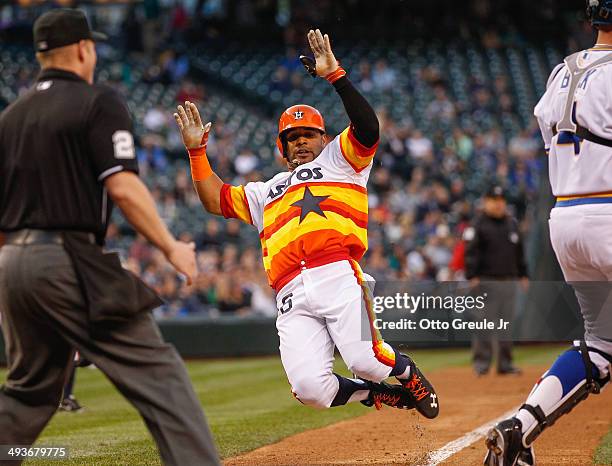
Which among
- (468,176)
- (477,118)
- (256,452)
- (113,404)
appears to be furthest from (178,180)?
(256,452)

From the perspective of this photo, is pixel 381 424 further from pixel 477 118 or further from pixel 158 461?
pixel 477 118

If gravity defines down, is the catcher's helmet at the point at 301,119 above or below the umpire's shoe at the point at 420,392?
above

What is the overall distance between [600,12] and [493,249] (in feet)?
26.9

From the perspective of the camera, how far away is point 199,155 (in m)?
6.92

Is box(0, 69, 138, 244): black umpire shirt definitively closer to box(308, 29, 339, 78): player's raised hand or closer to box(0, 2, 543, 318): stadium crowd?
box(308, 29, 339, 78): player's raised hand

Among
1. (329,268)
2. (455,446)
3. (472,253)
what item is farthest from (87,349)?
(472,253)

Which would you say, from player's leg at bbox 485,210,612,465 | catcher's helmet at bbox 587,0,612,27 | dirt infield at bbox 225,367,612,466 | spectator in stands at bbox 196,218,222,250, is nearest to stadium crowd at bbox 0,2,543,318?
spectator in stands at bbox 196,218,222,250

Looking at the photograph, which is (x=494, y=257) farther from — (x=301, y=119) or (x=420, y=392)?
(x=301, y=119)

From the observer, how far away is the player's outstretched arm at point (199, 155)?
22.6 feet

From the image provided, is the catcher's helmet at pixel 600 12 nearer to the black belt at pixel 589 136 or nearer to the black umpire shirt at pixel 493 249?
the black belt at pixel 589 136

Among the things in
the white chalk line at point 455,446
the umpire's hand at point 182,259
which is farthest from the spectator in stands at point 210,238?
the umpire's hand at point 182,259

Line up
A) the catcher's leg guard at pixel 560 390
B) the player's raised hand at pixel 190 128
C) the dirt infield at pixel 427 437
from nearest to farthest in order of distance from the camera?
the catcher's leg guard at pixel 560 390
the dirt infield at pixel 427 437
the player's raised hand at pixel 190 128

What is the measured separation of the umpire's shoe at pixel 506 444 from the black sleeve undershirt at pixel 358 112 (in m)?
1.85

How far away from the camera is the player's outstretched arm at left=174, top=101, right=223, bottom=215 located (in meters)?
6.88
